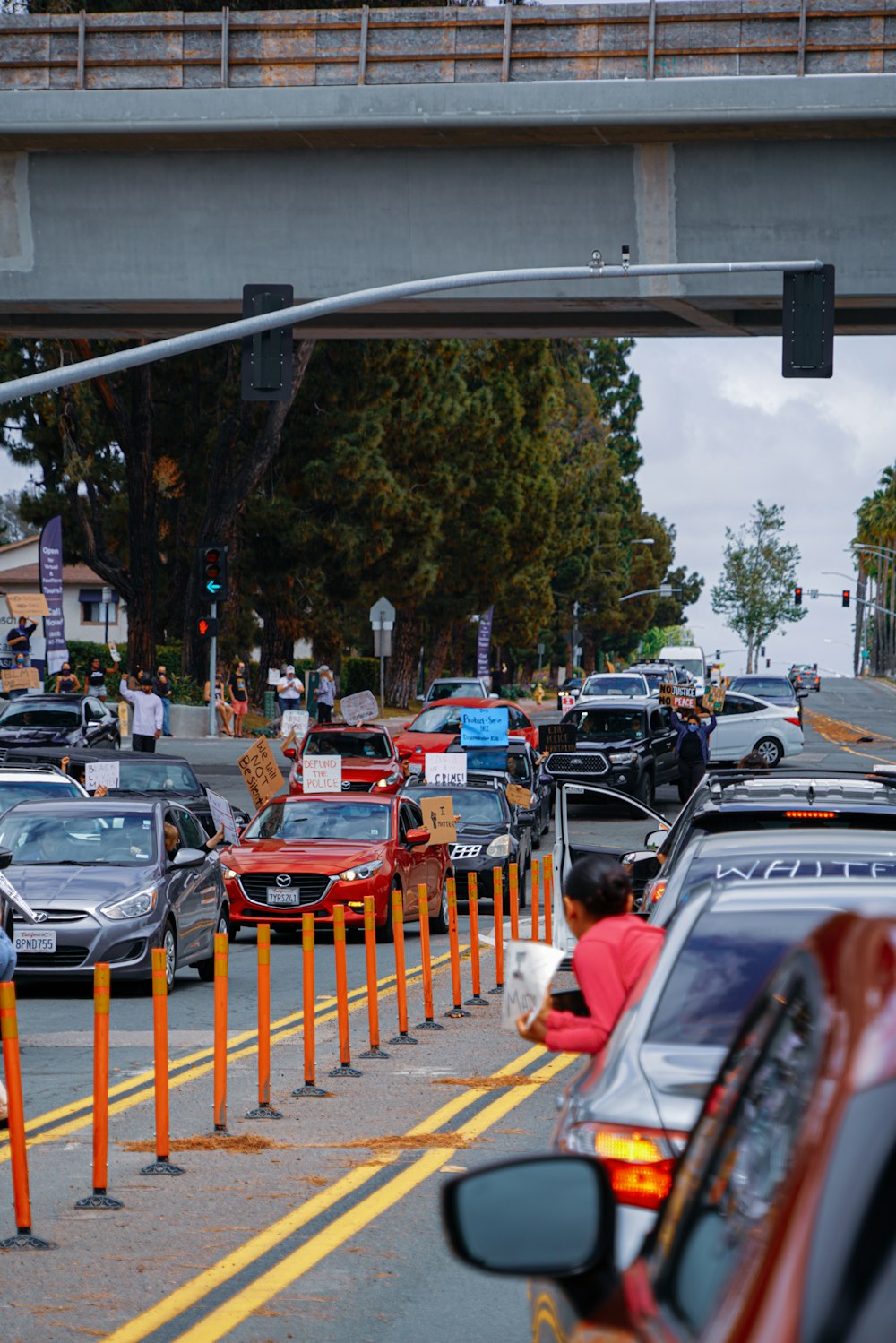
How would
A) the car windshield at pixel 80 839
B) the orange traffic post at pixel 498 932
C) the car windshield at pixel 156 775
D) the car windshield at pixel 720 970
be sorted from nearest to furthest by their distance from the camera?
the car windshield at pixel 720 970
the orange traffic post at pixel 498 932
the car windshield at pixel 80 839
the car windshield at pixel 156 775

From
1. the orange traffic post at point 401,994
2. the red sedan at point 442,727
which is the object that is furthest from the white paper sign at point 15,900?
the red sedan at point 442,727

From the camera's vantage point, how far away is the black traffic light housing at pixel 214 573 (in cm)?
4309

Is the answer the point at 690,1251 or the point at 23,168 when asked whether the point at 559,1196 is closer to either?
the point at 690,1251

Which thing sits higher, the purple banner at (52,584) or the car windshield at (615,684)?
the purple banner at (52,584)

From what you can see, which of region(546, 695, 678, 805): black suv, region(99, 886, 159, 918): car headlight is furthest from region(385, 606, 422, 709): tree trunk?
region(99, 886, 159, 918): car headlight

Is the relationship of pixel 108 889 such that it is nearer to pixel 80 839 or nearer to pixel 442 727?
pixel 80 839

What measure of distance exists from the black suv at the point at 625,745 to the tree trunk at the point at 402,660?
29.7 metres

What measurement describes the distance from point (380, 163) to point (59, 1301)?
75.1ft

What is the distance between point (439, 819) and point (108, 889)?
3.69 m

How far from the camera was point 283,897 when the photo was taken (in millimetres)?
19312

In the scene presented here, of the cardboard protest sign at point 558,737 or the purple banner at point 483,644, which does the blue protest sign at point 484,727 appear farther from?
the purple banner at point 483,644

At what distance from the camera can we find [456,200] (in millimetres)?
27922

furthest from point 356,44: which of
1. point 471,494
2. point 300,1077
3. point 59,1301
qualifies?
point 471,494

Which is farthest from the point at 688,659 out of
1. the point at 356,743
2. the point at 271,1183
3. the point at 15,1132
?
the point at 15,1132
